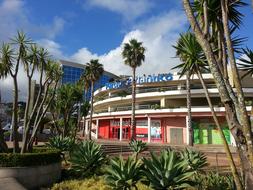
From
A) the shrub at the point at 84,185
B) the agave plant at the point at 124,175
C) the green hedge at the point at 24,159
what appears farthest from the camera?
the green hedge at the point at 24,159

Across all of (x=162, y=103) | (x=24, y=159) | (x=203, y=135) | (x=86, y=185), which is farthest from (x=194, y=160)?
(x=162, y=103)

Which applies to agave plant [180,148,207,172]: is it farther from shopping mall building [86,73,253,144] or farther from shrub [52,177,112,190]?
shopping mall building [86,73,253,144]

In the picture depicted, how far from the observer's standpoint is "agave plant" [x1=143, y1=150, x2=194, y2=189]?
28.2 ft

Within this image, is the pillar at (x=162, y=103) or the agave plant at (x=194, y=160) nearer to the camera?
the agave plant at (x=194, y=160)

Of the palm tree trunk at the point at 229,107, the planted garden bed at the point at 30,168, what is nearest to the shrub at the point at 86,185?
the planted garden bed at the point at 30,168

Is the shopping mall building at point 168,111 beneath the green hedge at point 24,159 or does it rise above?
above

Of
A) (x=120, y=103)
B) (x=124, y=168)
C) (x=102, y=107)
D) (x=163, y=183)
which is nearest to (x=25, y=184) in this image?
(x=124, y=168)

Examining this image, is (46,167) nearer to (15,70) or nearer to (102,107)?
(15,70)

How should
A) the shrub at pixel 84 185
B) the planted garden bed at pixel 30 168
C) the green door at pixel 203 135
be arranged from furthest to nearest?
the green door at pixel 203 135 < the planted garden bed at pixel 30 168 < the shrub at pixel 84 185

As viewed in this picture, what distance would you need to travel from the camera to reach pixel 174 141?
47688 mm

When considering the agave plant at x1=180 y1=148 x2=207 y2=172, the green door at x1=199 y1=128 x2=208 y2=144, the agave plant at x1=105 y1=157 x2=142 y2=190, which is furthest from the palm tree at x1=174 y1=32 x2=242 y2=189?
the green door at x1=199 y1=128 x2=208 y2=144

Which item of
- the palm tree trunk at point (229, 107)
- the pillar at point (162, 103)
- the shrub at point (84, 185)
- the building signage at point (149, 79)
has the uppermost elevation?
the building signage at point (149, 79)

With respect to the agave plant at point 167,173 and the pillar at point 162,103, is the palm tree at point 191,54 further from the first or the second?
the pillar at point 162,103

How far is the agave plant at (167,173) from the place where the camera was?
8602 millimetres
